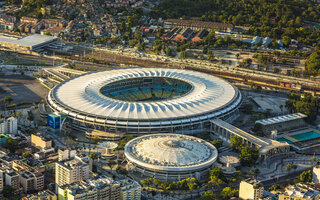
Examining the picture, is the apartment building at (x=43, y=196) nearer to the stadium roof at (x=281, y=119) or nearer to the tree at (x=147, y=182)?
the tree at (x=147, y=182)

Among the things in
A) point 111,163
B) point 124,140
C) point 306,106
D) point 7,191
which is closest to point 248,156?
point 124,140

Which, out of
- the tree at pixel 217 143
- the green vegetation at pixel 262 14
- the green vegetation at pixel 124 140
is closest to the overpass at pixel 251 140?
the tree at pixel 217 143

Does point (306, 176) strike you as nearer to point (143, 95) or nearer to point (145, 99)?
point (145, 99)

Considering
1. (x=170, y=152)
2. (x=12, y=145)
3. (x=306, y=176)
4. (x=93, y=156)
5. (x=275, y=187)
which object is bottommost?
(x=12, y=145)

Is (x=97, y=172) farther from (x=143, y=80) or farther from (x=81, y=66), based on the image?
(x=81, y=66)

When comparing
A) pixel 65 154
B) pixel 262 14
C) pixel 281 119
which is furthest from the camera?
pixel 262 14

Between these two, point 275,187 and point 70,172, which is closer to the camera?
point 70,172
